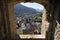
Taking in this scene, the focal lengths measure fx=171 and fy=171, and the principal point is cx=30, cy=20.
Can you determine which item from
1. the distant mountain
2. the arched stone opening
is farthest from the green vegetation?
the arched stone opening

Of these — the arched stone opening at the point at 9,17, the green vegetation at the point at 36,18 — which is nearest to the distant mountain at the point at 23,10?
the green vegetation at the point at 36,18

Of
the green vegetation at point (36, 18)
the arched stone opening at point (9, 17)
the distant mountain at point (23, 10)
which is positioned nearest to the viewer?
the arched stone opening at point (9, 17)

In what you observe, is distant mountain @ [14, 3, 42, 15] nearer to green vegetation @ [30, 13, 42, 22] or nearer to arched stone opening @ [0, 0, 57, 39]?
green vegetation @ [30, 13, 42, 22]

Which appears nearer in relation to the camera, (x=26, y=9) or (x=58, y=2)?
(x=58, y=2)

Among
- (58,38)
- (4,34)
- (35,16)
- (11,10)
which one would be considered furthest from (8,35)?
(35,16)

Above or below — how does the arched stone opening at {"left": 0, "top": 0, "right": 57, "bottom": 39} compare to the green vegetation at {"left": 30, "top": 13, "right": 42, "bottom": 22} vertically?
above

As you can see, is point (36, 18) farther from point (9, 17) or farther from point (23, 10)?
point (9, 17)

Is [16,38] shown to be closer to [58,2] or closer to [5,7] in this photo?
[5,7]

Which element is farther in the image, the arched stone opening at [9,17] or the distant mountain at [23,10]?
the distant mountain at [23,10]

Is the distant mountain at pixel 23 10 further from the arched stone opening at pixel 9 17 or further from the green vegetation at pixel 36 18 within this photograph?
the arched stone opening at pixel 9 17

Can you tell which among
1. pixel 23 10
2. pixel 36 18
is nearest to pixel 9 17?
pixel 36 18

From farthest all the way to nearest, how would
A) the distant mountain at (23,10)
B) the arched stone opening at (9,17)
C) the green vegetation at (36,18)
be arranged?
1. the distant mountain at (23,10)
2. the green vegetation at (36,18)
3. the arched stone opening at (9,17)
